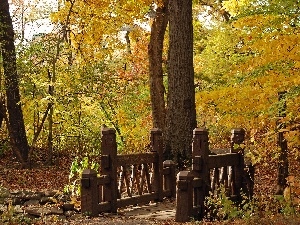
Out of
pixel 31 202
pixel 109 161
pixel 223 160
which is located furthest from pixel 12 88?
pixel 223 160

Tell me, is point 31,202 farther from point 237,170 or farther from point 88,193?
point 237,170

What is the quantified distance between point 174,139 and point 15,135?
7.22 metres

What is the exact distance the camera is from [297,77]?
980cm

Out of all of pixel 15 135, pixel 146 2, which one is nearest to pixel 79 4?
pixel 146 2

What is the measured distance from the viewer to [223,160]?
10.9 m

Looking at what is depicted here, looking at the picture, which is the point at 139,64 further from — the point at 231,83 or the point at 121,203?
the point at 121,203

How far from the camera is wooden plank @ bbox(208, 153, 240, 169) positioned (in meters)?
10.4

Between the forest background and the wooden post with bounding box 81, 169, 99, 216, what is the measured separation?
284cm

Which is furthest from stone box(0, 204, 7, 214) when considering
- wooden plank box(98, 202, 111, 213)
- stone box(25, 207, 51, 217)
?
wooden plank box(98, 202, 111, 213)

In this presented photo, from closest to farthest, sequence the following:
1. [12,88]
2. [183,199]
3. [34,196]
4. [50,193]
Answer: [183,199], [34,196], [50,193], [12,88]

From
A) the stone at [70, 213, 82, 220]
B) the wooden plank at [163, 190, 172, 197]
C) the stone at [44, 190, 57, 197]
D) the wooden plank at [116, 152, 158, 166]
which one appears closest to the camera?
the stone at [70, 213, 82, 220]

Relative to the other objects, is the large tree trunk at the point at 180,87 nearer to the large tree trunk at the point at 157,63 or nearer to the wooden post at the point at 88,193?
the wooden post at the point at 88,193

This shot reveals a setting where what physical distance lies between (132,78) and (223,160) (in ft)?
54.3

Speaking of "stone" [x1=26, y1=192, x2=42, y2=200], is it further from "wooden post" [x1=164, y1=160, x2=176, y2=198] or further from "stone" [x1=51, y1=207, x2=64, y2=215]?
"wooden post" [x1=164, y1=160, x2=176, y2=198]
